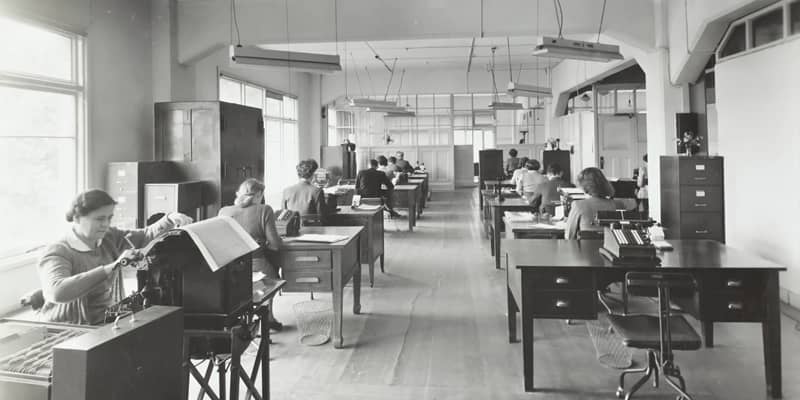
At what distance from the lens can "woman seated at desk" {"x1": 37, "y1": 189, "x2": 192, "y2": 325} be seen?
98.9 inches

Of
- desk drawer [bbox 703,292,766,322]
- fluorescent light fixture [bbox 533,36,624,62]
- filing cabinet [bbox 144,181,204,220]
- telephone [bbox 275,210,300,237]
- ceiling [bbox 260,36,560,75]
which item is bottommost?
desk drawer [bbox 703,292,766,322]

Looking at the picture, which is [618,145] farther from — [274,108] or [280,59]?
[280,59]

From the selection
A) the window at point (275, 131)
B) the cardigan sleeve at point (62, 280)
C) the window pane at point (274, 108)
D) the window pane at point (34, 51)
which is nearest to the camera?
the cardigan sleeve at point (62, 280)

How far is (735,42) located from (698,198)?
1872mm

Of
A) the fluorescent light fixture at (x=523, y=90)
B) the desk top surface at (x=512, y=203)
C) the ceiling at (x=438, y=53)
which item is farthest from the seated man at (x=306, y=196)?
the ceiling at (x=438, y=53)

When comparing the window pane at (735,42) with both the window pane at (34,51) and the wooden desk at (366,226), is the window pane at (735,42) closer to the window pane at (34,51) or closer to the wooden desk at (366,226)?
the wooden desk at (366,226)

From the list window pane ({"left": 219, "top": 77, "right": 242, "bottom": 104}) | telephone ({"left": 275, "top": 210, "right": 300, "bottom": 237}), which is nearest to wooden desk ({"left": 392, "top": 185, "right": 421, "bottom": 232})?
window pane ({"left": 219, "top": 77, "right": 242, "bottom": 104})

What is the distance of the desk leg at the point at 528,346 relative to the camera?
3217 millimetres

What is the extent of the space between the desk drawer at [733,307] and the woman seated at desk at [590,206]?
1.54 metres

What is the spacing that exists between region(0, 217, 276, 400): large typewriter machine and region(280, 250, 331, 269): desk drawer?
1.27 m

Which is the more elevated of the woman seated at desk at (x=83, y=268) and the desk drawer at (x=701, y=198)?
the desk drawer at (x=701, y=198)

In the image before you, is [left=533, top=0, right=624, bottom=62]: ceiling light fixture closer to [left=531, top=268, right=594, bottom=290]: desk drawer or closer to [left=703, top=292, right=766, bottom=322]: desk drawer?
[left=531, top=268, right=594, bottom=290]: desk drawer

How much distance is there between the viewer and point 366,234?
6047 millimetres

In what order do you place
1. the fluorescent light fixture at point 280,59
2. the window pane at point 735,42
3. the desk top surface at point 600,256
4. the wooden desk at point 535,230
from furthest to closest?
the window pane at point 735,42, the fluorescent light fixture at point 280,59, the wooden desk at point 535,230, the desk top surface at point 600,256
